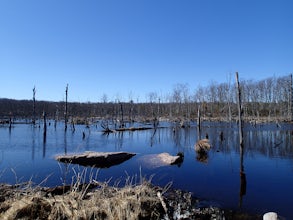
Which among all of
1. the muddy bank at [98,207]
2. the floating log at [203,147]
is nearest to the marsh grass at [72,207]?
the muddy bank at [98,207]

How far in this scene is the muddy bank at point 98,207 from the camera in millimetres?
5504

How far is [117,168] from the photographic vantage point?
45.4ft

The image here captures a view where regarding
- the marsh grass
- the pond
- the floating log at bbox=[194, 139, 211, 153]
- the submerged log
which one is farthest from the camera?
the floating log at bbox=[194, 139, 211, 153]

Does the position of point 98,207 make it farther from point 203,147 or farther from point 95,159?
point 203,147

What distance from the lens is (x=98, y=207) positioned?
5.83m

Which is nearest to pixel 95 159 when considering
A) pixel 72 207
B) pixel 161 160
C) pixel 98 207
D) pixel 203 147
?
pixel 161 160

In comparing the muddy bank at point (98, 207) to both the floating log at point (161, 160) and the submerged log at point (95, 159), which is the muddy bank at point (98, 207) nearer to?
the floating log at point (161, 160)

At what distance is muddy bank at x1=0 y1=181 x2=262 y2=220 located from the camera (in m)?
5.50

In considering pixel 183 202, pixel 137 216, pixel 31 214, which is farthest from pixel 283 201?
pixel 31 214

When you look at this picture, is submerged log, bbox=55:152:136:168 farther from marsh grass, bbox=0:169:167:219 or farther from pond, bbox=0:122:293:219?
marsh grass, bbox=0:169:167:219

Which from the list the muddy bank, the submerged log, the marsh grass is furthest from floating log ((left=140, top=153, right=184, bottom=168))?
the marsh grass

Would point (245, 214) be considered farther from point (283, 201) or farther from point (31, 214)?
point (31, 214)

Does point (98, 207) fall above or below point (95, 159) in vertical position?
above

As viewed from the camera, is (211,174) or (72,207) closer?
(72,207)
